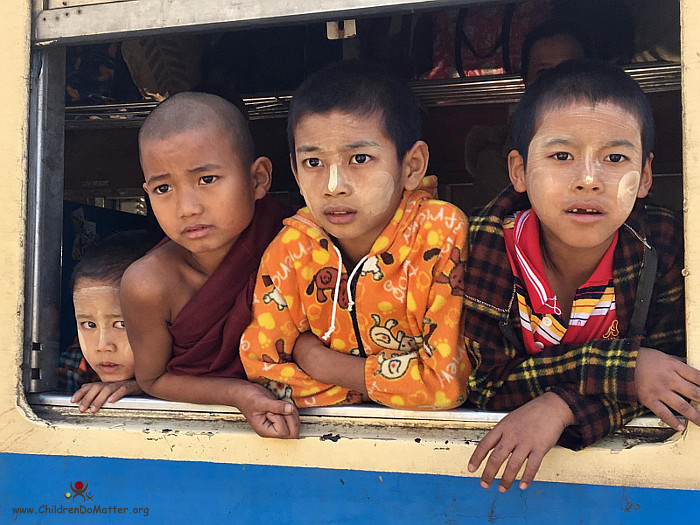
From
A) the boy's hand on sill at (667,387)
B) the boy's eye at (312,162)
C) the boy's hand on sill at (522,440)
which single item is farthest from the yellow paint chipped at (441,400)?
the boy's eye at (312,162)

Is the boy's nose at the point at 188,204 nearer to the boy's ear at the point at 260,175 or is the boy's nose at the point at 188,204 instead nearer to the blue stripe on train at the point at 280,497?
the boy's ear at the point at 260,175

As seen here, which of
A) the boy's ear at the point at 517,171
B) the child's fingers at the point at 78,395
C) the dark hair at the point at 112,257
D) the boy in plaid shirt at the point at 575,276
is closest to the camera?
the boy in plaid shirt at the point at 575,276

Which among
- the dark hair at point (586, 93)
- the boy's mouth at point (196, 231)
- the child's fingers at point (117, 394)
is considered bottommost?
the child's fingers at point (117, 394)

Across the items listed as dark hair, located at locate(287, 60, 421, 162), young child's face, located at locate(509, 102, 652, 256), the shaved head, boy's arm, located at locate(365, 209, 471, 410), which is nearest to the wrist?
boy's arm, located at locate(365, 209, 471, 410)

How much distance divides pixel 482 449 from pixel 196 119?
1089 mm

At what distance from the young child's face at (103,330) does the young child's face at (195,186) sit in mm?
391

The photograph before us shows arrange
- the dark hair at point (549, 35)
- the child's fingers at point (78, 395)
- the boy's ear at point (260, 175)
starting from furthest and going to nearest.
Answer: the dark hair at point (549, 35), the boy's ear at point (260, 175), the child's fingers at point (78, 395)

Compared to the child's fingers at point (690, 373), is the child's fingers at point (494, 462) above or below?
below

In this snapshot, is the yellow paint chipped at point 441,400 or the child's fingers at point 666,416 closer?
the child's fingers at point 666,416

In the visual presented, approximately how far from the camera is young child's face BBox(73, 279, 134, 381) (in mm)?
1880

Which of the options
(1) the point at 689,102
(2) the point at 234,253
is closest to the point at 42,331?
(2) the point at 234,253

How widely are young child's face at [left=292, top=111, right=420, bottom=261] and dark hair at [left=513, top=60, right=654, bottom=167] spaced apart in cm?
32

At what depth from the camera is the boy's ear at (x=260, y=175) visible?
1.80 metres

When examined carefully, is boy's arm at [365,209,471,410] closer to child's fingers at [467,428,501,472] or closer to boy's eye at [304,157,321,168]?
child's fingers at [467,428,501,472]
